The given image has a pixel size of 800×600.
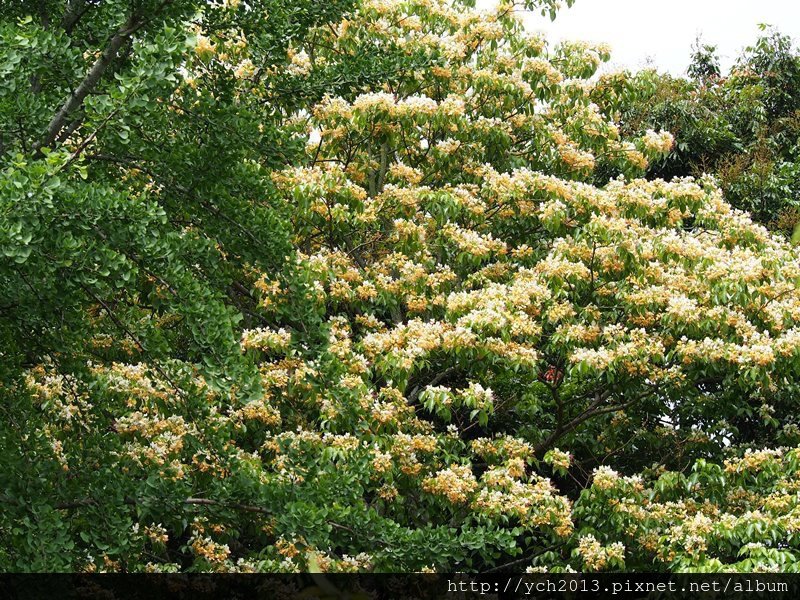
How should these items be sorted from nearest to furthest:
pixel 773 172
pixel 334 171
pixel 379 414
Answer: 1. pixel 379 414
2. pixel 334 171
3. pixel 773 172

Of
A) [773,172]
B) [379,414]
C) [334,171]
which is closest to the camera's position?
[379,414]

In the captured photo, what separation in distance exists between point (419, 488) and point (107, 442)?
2.61 m

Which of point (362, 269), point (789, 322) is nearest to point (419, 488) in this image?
point (362, 269)

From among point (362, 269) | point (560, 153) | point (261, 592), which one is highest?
point (560, 153)

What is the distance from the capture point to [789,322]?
26.8 feet

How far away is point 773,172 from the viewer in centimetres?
1412

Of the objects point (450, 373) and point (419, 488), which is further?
point (450, 373)

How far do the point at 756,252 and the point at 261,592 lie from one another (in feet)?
17.8

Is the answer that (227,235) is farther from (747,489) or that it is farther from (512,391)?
(747,489)

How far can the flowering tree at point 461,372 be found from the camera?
679 cm

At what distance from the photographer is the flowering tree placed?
267 inches

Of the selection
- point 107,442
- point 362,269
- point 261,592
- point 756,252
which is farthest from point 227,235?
point 756,252

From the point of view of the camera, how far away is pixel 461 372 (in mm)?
9508

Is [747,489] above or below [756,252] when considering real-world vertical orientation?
below
